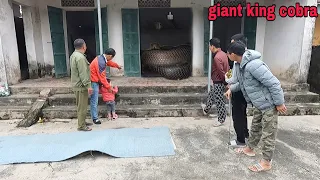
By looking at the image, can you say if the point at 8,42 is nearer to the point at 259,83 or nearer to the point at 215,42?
the point at 215,42

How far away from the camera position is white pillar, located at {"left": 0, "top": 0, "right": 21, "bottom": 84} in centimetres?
531

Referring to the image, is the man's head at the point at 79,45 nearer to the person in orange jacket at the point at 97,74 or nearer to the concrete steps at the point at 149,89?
the person in orange jacket at the point at 97,74

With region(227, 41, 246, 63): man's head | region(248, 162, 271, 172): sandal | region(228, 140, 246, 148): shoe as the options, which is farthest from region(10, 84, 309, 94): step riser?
region(248, 162, 271, 172): sandal

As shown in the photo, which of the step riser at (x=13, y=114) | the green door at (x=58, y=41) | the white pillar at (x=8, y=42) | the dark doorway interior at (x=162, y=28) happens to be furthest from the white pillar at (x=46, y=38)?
the dark doorway interior at (x=162, y=28)

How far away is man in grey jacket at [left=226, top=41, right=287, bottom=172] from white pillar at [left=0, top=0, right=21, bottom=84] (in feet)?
16.5

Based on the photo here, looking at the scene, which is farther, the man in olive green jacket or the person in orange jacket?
the person in orange jacket

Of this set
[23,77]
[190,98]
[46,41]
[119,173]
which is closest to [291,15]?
[190,98]

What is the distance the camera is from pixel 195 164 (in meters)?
3.10

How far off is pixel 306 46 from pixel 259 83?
3692mm

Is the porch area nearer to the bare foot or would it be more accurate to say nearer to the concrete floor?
the concrete floor

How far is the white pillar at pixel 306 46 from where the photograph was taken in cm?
538

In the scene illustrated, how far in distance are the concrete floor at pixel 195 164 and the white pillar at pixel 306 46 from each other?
2.11 m

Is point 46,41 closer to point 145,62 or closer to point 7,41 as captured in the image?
point 7,41

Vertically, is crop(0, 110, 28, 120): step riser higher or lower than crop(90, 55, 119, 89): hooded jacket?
lower
